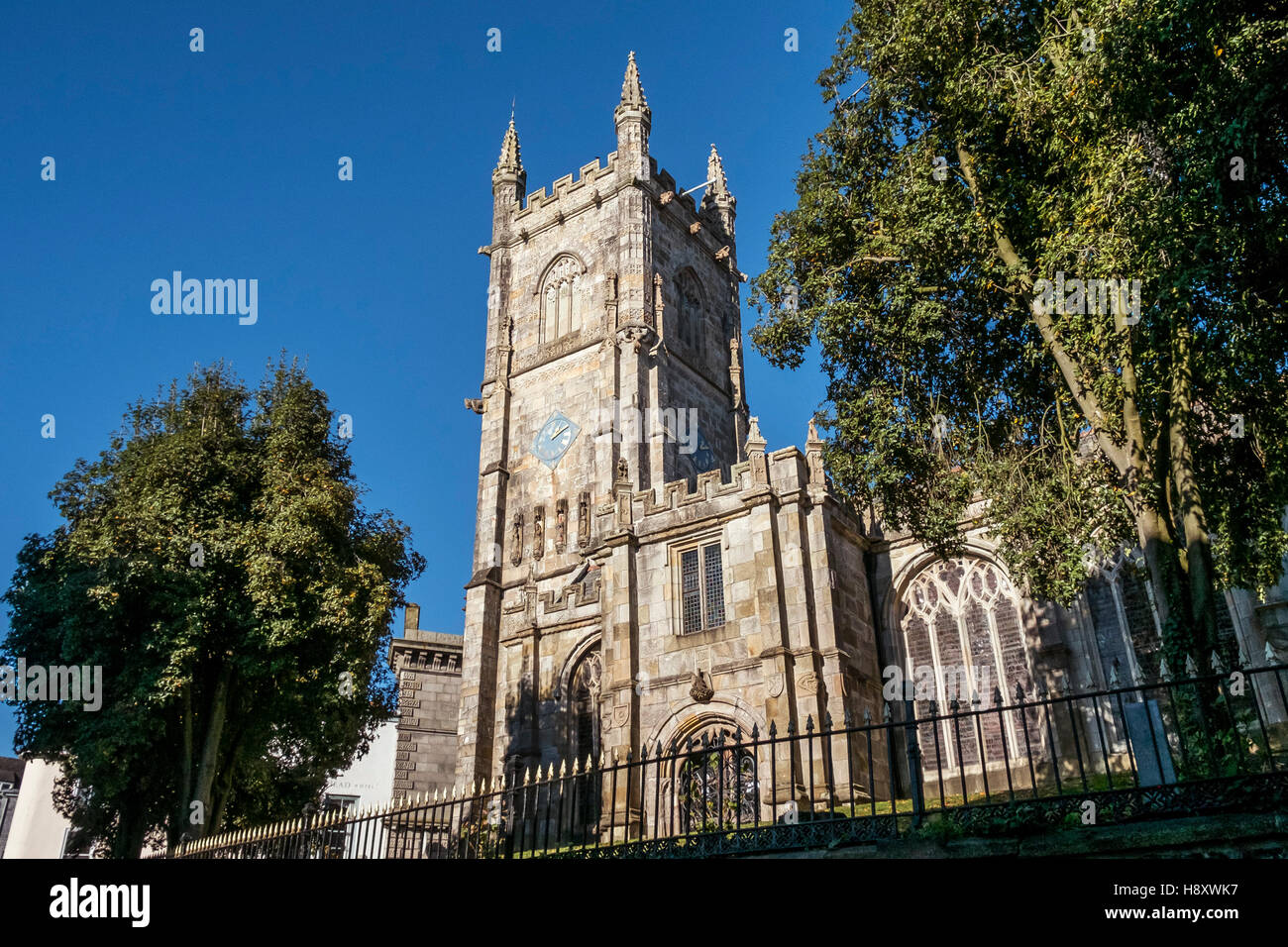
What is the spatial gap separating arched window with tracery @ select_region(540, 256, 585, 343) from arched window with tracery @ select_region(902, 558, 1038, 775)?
22495mm

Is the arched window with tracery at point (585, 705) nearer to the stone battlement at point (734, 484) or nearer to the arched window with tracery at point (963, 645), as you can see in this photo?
the stone battlement at point (734, 484)

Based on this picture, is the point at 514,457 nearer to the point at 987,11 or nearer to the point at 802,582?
the point at 802,582

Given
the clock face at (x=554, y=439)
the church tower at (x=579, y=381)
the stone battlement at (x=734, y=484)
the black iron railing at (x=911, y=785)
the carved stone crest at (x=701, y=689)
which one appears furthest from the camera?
the clock face at (x=554, y=439)

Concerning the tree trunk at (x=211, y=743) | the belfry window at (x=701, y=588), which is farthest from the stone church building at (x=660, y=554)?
the tree trunk at (x=211, y=743)

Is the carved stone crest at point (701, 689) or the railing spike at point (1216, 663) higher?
the carved stone crest at point (701, 689)

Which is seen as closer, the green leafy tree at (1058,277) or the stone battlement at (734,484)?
the green leafy tree at (1058,277)

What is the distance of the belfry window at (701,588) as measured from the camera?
22469mm

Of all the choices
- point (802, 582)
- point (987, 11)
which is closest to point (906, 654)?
point (802, 582)

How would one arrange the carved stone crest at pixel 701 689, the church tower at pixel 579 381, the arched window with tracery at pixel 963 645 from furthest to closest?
the church tower at pixel 579 381, the arched window with tracery at pixel 963 645, the carved stone crest at pixel 701 689

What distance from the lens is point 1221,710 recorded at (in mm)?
10117

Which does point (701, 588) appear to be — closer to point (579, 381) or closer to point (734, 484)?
Answer: point (734, 484)

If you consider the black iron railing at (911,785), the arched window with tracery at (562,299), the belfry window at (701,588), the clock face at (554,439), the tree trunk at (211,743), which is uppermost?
the arched window with tracery at (562,299)

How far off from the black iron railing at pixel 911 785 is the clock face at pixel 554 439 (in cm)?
1536
